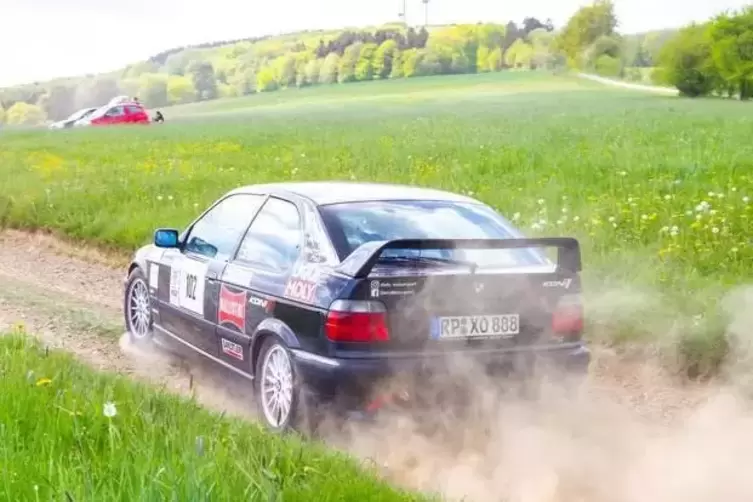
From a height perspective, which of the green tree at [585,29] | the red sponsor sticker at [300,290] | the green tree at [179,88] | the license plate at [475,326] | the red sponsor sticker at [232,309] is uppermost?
the green tree at [585,29]

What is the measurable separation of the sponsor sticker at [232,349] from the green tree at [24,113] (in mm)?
14527

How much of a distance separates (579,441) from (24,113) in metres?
16.9

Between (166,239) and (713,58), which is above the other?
(713,58)

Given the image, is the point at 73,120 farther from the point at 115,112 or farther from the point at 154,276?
the point at 154,276

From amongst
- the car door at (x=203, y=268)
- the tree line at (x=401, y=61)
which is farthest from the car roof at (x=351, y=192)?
the tree line at (x=401, y=61)

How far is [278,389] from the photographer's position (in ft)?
17.7

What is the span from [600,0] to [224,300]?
1260 centimetres

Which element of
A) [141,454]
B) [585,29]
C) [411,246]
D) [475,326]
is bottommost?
[141,454]

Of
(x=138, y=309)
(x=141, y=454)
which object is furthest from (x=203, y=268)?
(x=141, y=454)

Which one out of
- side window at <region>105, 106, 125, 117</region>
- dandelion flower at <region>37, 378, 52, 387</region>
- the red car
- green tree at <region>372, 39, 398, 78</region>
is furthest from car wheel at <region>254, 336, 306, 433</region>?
side window at <region>105, 106, 125, 117</region>

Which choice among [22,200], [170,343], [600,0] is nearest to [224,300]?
[170,343]

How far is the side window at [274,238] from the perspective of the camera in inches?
224

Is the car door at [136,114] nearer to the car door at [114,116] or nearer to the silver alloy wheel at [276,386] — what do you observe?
the car door at [114,116]

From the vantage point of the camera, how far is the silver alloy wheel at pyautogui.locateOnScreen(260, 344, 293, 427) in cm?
528
